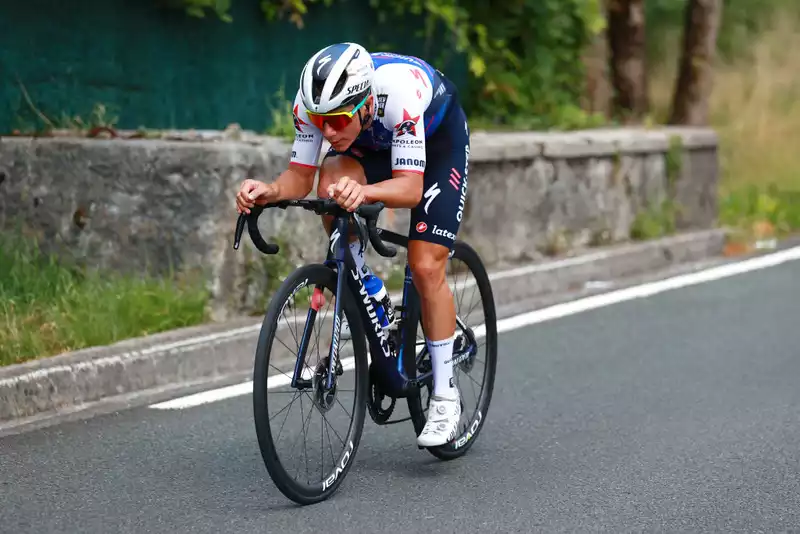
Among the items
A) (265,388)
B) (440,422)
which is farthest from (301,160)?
(440,422)

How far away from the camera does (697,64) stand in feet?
47.6

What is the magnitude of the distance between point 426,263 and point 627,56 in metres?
9.52

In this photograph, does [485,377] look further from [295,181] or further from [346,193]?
[346,193]

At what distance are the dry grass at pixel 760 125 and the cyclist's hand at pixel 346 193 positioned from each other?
8.94 m

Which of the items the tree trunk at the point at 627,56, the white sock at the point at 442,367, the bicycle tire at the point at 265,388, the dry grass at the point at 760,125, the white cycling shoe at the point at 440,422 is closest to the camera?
the bicycle tire at the point at 265,388

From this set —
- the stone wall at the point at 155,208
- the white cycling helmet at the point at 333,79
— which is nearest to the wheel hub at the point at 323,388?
the white cycling helmet at the point at 333,79

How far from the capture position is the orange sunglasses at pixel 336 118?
4684 millimetres

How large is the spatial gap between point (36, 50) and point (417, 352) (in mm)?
4577

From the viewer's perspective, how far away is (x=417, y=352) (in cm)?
546

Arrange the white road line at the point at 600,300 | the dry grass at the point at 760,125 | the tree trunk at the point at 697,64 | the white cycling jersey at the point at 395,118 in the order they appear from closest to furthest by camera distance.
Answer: the white cycling jersey at the point at 395,118 < the white road line at the point at 600,300 < the dry grass at the point at 760,125 < the tree trunk at the point at 697,64

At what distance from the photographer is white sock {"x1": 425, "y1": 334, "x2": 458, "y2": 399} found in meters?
5.38

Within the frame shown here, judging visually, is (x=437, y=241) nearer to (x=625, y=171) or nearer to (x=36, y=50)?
(x=36, y=50)

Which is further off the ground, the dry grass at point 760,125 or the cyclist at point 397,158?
the cyclist at point 397,158

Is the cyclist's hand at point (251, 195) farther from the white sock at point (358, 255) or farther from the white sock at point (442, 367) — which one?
the white sock at point (442, 367)
